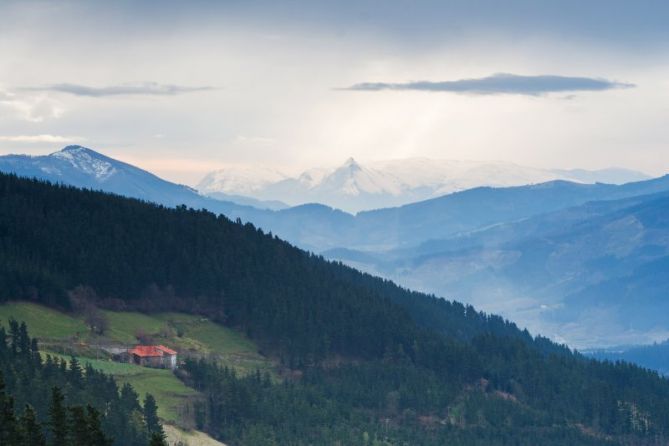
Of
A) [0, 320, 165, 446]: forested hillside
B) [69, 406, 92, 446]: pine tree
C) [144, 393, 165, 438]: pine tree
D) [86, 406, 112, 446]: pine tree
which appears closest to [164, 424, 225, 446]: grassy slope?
[144, 393, 165, 438]: pine tree

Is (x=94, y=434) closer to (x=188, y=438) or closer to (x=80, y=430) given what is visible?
(x=80, y=430)

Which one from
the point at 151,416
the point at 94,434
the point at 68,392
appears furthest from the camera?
the point at 151,416

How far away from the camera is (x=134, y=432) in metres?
165

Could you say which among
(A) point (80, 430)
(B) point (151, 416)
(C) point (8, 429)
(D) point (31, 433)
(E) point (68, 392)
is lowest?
(B) point (151, 416)

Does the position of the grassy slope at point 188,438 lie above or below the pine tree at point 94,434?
below

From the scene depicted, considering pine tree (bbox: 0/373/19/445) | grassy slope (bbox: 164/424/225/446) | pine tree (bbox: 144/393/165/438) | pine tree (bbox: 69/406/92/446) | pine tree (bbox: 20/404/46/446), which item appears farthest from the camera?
grassy slope (bbox: 164/424/225/446)

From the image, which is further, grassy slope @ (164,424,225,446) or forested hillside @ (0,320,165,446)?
grassy slope @ (164,424,225,446)

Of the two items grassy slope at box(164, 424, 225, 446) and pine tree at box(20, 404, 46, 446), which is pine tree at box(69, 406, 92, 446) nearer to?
pine tree at box(20, 404, 46, 446)

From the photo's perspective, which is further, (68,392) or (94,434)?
(68,392)

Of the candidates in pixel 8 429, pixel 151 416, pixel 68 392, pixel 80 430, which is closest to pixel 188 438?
pixel 151 416

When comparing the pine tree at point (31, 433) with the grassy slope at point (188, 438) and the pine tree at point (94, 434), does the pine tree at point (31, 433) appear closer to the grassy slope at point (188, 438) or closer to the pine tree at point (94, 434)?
the pine tree at point (94, 434)

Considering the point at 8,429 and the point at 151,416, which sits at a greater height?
the point at 8,429

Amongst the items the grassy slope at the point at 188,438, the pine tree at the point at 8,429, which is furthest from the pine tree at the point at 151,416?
the pine tree at the point at 8,429

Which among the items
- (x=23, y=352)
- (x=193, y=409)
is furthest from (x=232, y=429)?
(x=23, y=352)
